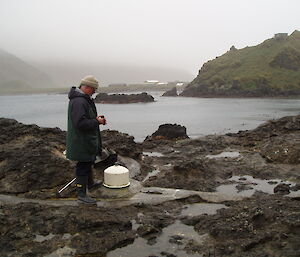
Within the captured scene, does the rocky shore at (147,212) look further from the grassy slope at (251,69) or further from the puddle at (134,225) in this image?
the grassy slope at (251,69)

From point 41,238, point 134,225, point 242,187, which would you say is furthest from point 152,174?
point 41,238

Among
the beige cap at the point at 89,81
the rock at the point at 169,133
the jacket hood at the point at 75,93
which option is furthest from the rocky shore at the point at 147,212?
the rock at the point at 169,133

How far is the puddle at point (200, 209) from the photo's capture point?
7034 mm

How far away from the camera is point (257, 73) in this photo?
13325 cm

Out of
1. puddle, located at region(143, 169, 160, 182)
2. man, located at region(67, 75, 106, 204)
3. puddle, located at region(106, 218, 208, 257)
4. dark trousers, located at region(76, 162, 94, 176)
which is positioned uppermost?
man, located at region(67, 75, 106, 204)

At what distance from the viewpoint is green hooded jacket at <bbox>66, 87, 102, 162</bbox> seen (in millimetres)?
6691

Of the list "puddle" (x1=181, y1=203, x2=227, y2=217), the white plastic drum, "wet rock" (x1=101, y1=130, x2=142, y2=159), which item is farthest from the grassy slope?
the white plastic drum

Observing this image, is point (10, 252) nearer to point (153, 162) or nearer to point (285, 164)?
point (153, 162)

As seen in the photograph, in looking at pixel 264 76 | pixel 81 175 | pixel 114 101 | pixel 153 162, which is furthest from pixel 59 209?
pixel 264 76

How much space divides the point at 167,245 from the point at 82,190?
7.70 feet

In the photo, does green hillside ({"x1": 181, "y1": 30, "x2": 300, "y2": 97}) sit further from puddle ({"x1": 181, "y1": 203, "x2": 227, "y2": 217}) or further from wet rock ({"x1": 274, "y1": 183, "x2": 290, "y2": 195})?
puddle ({"x1": 181, "y1": 203, "x2": 227, "y2": 217})

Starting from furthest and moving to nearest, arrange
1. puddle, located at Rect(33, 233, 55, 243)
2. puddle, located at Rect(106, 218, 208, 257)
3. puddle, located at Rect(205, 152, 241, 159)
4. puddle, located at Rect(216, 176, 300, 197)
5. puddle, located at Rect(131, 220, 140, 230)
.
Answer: puddle, located at Rect(205, 152, 241, 159) → puddle, located at Rect(216, 176, 300, 197) → puddle, located at Rect(131, 220, 140, 230) → puddle, located at Rect(33, 233, 55, 243) → puddle, located at Rect(106, 218, 208, 257)

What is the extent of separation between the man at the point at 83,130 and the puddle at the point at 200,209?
1.86 meters

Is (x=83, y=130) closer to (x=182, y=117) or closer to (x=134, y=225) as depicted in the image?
(x=134, y=225)
